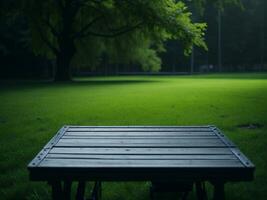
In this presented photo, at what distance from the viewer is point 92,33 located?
34.8 metres

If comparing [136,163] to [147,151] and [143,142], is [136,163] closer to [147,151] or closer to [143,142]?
[147,151]

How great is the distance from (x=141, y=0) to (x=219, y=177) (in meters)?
Answer: 27.9

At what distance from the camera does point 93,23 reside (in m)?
36.0

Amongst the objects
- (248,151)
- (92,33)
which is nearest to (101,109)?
(248,151)

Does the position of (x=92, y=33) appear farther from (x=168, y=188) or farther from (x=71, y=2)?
(x=168, y=188)

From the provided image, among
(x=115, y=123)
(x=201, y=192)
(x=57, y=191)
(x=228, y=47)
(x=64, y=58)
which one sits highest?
(x=228, y=47)

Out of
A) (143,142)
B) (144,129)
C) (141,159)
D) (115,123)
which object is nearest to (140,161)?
(141,159)

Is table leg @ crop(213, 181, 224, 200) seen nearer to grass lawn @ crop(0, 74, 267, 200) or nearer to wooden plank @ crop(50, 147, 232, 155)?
wooden plank @ crop(50, 147, 232, 155)

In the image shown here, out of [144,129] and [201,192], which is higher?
[144,129]

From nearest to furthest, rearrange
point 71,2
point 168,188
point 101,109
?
point 168,188, point 101,109, point 71,2

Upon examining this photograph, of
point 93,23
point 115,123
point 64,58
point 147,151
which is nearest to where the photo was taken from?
point 147,151

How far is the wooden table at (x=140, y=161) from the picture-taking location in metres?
2.95

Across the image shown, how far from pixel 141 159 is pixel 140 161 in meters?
0.07

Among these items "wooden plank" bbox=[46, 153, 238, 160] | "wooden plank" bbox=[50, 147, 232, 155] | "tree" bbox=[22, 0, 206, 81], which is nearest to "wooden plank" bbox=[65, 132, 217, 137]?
"wooden plank" bbox=[50, 147, 232, 155]
